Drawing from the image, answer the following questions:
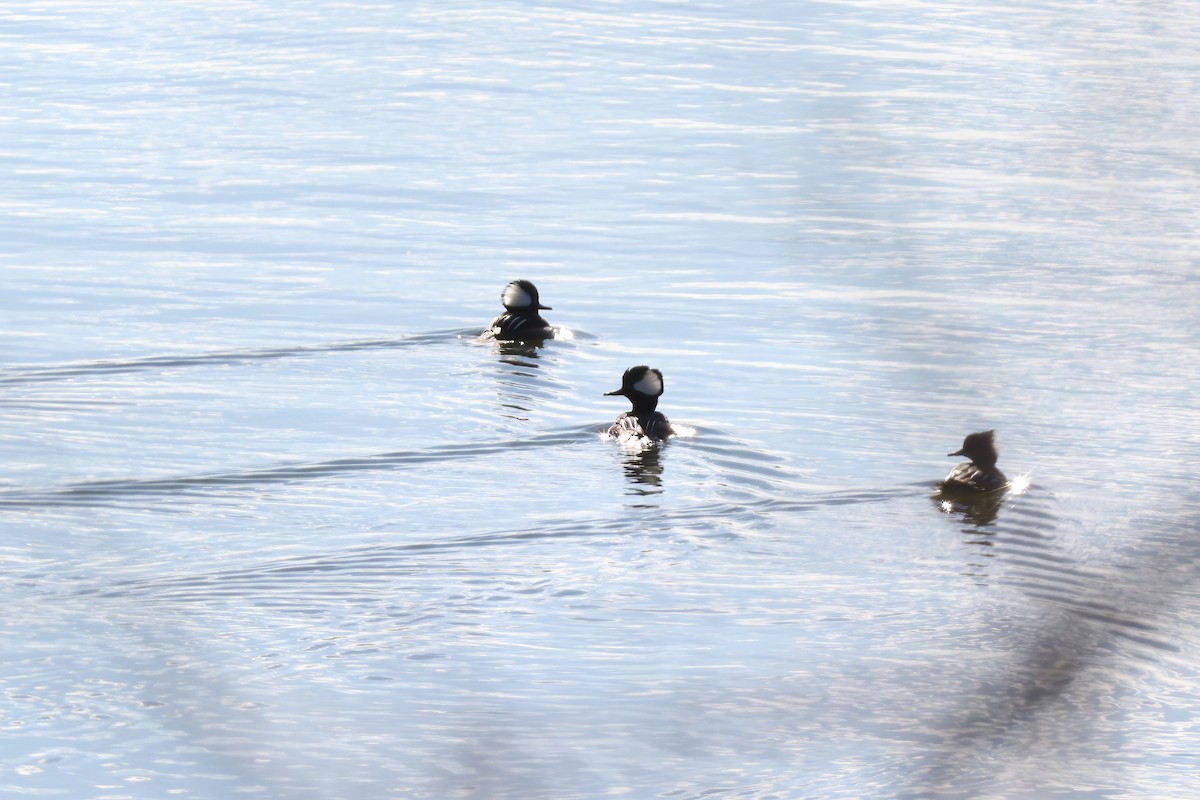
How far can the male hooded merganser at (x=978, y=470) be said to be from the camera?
445 inches

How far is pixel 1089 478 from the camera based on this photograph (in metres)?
11.8

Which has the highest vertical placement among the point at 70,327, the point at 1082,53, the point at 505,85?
the point at 505,85

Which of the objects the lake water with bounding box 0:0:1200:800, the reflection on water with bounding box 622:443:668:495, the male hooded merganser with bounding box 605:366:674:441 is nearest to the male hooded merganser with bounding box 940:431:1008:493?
the lake water with bounding box 0:0:1200:800

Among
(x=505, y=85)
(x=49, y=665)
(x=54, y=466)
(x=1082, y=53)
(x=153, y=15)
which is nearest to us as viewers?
(x=1082, y=53)

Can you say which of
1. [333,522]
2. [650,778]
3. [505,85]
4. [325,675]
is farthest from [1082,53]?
[505,85]

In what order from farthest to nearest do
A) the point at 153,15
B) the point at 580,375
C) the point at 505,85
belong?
1. the point at 153,15
2. the point at 505,85
3. the point at 580,375

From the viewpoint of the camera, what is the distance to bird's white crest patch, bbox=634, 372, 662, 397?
1306 cm

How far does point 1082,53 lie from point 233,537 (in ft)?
29.5

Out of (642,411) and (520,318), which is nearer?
(642,411)

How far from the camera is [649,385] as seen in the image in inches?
515

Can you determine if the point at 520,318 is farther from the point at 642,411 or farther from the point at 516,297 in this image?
the point at 642,411

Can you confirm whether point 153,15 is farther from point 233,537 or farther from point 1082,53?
point 1082,53

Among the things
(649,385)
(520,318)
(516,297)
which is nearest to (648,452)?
(649,385)

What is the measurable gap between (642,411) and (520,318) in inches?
112
